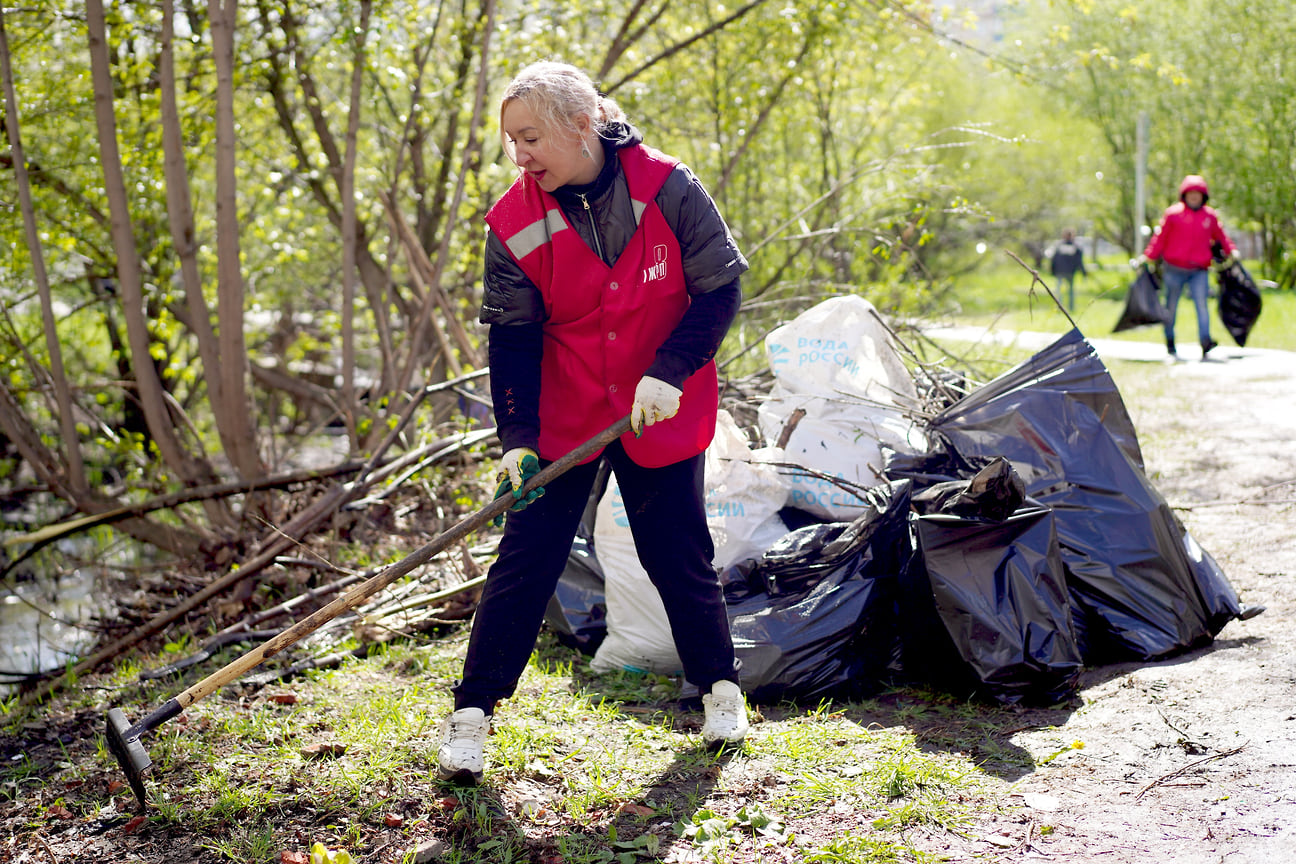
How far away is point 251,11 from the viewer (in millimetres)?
5383

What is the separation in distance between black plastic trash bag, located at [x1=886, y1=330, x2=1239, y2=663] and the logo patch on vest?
50.0 inches

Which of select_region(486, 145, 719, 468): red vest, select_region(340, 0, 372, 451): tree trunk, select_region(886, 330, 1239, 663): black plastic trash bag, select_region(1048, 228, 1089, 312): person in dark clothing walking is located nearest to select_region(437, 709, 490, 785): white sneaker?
select_region(486, 145, 719, 468): red vest

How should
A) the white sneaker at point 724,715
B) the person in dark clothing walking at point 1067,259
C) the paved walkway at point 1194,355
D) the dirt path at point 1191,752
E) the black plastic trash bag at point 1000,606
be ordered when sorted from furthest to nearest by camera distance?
the person in dark clothing walking at point 1067,259, the paved walkway at point 1194,355, the black plastic trash bag at point 1000,606, the white sneaker at point 724,715, the dirt path at point 1191,752

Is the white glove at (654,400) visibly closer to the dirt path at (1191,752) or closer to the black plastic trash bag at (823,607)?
the black plastic trash bag at (823,607)

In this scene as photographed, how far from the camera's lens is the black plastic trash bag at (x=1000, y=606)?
272cm

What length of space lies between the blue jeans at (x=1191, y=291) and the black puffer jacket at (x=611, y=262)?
26.1 ft

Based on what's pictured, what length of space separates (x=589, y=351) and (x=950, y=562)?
3.72ft

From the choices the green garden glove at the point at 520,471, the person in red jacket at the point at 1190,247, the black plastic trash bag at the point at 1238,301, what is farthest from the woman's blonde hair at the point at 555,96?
the person in red jacket at the point at 1190,247

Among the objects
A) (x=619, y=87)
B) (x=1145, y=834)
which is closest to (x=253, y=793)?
(x=1145, y=834)

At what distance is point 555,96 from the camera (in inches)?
89.4

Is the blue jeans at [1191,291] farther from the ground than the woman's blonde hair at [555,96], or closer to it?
closer to it

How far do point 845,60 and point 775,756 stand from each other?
714 cm

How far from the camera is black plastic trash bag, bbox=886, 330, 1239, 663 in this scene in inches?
118

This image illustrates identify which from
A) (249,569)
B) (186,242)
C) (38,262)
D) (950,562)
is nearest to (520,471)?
(950,562)
